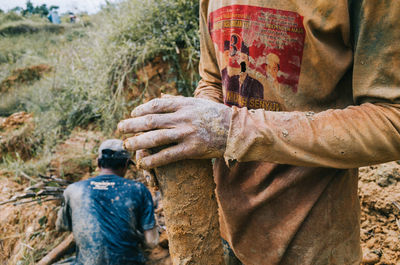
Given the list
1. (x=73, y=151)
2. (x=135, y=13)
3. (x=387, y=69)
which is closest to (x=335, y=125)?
(x=387, y=69)

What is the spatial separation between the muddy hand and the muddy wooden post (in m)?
0.09

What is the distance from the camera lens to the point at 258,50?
1.01 m

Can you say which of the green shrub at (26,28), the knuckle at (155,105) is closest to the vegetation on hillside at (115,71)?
the knuckle at (155,105)

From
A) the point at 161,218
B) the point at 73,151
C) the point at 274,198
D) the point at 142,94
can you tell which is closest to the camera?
the point at 274,198

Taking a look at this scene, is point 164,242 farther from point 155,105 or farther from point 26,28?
point 26,28

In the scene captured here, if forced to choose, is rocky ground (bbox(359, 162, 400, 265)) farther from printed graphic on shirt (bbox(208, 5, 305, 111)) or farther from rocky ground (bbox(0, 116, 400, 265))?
printed graphic on shirt (bbox(208, 5, 305, 111))

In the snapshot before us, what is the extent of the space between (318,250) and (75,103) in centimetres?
558

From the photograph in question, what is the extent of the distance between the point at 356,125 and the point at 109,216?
265 cm

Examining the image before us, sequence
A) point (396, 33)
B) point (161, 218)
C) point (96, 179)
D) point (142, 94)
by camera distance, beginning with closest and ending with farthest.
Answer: point (396, 33)
point (96, 179)
point (161, 218)
point (142, 94)

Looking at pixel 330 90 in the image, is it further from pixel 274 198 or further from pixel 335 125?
pixel 274 198

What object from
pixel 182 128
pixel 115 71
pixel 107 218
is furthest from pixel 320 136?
pixel 115 71

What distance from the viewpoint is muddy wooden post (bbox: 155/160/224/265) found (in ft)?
2.97

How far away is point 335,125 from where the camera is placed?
0.77 meters

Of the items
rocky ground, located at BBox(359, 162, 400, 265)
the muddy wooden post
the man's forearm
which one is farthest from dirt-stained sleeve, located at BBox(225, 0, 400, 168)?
rocky ground, located at BBox(359, 162, 400, 265)
